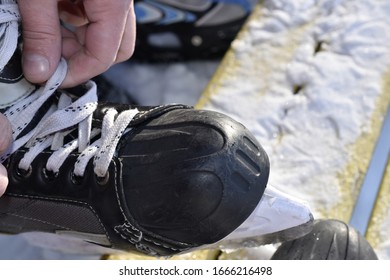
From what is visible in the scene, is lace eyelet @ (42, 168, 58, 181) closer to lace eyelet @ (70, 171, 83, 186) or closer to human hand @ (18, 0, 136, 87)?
lace eyelet @ (70, 171, 83, 186)

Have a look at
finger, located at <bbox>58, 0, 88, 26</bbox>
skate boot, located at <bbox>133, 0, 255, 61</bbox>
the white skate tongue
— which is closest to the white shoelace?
finger, located at <bbox>58, 0, 88, 26</bbox>

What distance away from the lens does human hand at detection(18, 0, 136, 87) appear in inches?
31.8

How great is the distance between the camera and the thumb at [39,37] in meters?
0.81

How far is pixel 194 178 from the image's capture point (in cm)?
74

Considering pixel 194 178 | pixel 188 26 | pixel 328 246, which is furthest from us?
pixel 188 26

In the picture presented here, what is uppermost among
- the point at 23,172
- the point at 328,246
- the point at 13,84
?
the point at 13,84

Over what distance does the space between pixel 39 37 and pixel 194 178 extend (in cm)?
29

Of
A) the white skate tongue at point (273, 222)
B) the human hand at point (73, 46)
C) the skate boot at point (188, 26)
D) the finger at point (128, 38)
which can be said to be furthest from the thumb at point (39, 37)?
the skate boot at point (188, 26)

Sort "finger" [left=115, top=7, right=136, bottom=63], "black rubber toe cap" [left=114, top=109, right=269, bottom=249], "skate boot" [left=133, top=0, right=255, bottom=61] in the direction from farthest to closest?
"skate boot" [left=133, top=0, right=255, bottom=61] → "finger" [left=115, top=7, right=136, bottom=63] → "black rubber toe cap" [left=114, top=109, right=269, bottom=249]

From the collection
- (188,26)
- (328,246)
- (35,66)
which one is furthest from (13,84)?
(188,26)

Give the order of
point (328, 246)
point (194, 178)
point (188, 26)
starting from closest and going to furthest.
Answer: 1. point (194, 178)
2. point (328, 246)
3. point (188, 26)

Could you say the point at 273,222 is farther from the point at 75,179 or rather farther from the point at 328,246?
the point at 75,179

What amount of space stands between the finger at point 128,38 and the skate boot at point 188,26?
20.5 inches

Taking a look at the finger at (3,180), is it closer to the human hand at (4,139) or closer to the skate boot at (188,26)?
the human hand at (4,139)
